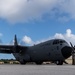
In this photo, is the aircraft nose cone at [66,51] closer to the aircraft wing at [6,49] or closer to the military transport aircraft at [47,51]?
the military transport aircraft at [47,51]

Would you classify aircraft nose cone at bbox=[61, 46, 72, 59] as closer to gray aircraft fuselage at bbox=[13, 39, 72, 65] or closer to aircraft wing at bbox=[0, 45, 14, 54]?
gray aircraft fuselage at bbox=[13, 39, 72, 65]

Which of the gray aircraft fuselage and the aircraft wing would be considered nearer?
the gray aircraft fuselage

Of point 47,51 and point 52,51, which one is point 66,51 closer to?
point 52,51

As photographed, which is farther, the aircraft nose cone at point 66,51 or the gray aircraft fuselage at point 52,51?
the gray aircraft fuselage at point 52,51

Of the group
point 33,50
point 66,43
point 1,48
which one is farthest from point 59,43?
point 1,48

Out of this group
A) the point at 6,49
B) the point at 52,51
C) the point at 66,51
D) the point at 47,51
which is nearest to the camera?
the point at 66,51

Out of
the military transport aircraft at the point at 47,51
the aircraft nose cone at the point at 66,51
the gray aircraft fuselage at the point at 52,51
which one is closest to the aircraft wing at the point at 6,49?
the military transport aircraft at the point at 47,51

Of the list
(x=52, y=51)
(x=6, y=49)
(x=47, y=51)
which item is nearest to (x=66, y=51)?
(x=52, y=51)

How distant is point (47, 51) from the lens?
35.7 metres

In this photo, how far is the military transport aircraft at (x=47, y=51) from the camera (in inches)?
1324

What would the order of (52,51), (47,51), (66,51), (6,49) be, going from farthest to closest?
1. (6,49)
2. (47,51)
3. (52,51)
4. (66,51)

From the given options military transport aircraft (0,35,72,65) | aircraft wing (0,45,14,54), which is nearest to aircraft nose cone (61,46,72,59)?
military transport aircraft (0,35,72,65)

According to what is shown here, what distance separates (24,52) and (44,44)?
8275 millimetres

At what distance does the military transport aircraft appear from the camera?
3362cm
